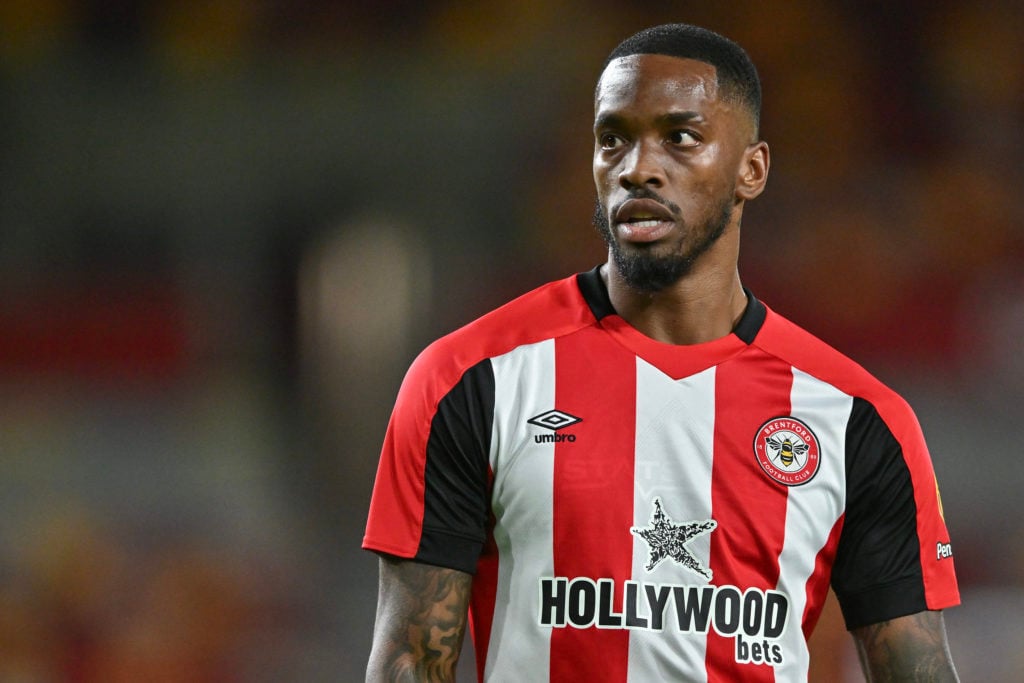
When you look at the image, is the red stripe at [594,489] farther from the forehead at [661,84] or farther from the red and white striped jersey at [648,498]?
the forehead at [661,84]

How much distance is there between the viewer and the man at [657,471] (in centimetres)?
158

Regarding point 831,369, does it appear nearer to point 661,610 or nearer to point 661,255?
point 661,255

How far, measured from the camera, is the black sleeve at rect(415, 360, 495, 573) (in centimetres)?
158

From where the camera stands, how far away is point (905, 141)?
4.32 metres

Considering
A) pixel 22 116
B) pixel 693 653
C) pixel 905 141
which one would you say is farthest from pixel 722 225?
pixel 22 116

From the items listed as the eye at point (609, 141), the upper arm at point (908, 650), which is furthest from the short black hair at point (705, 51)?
the upper arm at point (908, 650)

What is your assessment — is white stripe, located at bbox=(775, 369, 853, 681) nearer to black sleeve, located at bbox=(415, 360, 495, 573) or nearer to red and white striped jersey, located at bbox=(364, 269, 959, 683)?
red and white striped jersey, located at bbox=(364, 269, 959, 683)

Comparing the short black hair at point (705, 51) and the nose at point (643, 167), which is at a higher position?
the short black hair at point (705, 51)

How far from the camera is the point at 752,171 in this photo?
1.78 m

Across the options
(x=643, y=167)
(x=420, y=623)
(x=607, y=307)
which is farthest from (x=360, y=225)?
(x=420, y=623)

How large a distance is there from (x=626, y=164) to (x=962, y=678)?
8.62ft

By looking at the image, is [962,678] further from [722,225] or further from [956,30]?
[722,225]

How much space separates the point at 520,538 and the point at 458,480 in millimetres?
104

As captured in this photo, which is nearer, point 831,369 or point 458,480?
point 458,480
